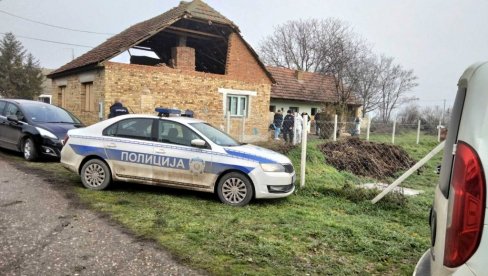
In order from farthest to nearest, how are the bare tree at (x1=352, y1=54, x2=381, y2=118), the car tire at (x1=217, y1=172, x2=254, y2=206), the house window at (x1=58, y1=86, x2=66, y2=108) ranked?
1. the bare tree at (x1=352, y1=54, x2=381, y2=118)
2. the house window at (x1=58, y1=86, x2=66, y2=108)
3. the car tire at (x1=217, y1=172, x2=254, y2=206)

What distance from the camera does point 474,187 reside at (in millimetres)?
1559

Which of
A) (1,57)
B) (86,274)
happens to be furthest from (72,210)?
(1,57)

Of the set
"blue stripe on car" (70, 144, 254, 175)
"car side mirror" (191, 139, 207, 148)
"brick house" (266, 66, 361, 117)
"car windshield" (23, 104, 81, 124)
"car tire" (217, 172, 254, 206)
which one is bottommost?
"car tire" (217, 172, 254, 206)

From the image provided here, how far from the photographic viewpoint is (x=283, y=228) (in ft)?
18.9

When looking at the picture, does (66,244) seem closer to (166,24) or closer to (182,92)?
(182,92)

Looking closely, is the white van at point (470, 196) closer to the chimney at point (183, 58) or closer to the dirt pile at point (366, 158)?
the dirt pile at point (366, 158)

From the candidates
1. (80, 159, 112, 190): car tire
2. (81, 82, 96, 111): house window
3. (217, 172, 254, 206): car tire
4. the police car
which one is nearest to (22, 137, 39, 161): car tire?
the police car

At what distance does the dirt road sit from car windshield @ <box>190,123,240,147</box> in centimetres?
250

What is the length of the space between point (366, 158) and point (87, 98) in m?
11.4

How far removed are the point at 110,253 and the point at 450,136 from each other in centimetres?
370

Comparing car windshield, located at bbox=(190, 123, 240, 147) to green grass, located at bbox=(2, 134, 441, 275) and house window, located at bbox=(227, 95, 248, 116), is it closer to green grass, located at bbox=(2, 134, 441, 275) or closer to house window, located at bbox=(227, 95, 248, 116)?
green grass, located at bbox=(2, 134, 441, 275)

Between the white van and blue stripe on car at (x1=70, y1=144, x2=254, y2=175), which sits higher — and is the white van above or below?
above

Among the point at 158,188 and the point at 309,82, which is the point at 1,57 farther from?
the point at 158,188

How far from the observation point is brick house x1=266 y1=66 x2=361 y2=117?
30.2m
